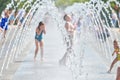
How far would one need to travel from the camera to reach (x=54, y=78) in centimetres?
1102

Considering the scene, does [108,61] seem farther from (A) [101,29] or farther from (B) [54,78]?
(A) [101,29]

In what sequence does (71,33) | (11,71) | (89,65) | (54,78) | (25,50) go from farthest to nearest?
(25,50) < (71,33) < (89,65) < (11,71) < (54,78)

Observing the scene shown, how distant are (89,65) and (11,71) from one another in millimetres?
2233

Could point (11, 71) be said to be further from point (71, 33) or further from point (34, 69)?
point (71, 33)

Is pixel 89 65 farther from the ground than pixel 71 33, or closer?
closer

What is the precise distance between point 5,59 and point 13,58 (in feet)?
1.77

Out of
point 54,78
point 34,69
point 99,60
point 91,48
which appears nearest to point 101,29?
point 91,48

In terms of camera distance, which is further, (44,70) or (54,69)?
(54,69)

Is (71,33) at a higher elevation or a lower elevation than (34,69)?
higher

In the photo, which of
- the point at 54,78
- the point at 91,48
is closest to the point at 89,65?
the point at 54,78

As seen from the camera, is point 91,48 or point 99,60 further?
point 91,48

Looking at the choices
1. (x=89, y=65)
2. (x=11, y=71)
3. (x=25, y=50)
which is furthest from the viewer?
(x=25, y=50)

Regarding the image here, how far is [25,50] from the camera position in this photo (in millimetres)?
17875

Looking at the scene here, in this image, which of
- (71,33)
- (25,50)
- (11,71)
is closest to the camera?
(11,71)
